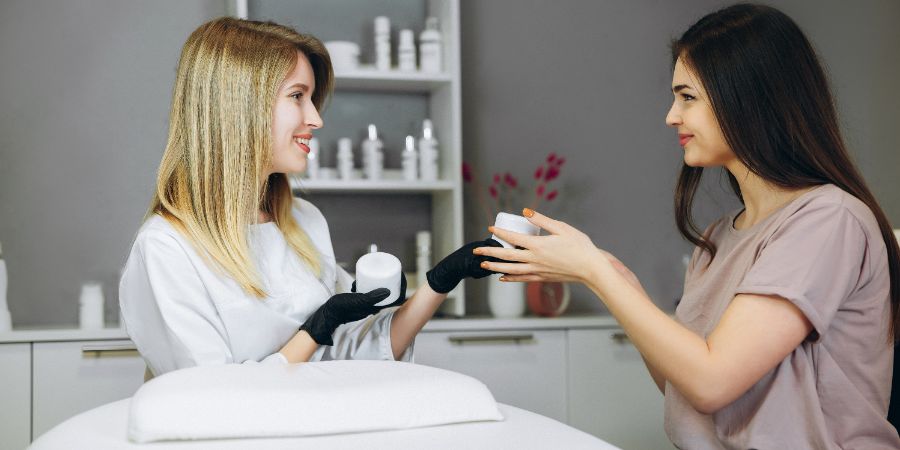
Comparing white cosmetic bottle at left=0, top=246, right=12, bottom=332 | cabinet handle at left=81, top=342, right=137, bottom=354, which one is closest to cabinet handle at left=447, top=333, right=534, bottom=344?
cabinet handle at left=81, top=342, right=137, bottom=354

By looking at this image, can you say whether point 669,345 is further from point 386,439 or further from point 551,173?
point 551,173

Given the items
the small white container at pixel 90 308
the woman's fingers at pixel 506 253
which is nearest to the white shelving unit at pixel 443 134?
the small white container at pixel 90 308

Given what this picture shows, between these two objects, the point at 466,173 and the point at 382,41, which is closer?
the point at 382,41

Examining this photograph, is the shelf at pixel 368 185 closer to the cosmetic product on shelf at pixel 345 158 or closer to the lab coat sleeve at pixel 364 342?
the cosmetic product on shelf at pixel 345 158

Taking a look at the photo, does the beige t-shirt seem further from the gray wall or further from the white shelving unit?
the white shelving unit

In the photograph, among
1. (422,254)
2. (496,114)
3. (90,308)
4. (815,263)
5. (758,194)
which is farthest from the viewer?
(496,114)

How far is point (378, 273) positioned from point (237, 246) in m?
0.27

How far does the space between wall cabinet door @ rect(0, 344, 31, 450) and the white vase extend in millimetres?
1418

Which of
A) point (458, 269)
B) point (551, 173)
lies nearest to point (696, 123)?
point (458, 269)

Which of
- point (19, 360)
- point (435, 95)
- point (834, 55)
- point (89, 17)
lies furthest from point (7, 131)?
point (834, 55)

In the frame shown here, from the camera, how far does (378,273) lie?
1.56 metres

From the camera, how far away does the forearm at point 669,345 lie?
51.1 inches

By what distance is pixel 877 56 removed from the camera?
3.53 m

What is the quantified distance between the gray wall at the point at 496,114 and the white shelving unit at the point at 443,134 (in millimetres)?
243
